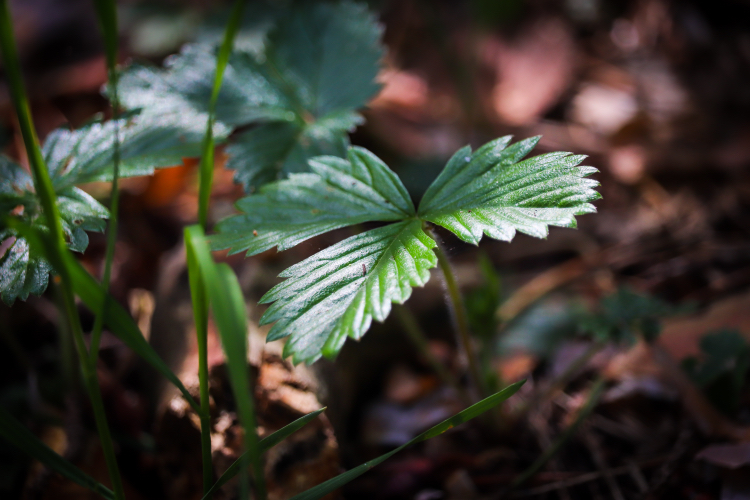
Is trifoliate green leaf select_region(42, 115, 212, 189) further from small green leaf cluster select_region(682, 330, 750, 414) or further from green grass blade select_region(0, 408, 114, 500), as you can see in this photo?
small green leaf cluster select_region(682, 330, 750, 414)

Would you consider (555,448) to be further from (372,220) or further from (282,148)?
(282,148)

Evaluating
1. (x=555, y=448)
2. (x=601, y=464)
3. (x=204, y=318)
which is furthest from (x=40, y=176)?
(x=601, y=464)

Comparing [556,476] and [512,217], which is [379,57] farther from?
[556,476]

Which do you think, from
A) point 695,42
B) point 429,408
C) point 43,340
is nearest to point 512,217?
point 429,408

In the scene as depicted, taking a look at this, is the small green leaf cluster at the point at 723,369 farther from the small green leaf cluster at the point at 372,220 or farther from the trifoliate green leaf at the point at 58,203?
the trifoliate green leaf at the point at 58,203

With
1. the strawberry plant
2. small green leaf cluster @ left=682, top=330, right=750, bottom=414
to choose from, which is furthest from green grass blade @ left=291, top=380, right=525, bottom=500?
small green leaf cluster @ left=682, top=330, right=750, bottom=414

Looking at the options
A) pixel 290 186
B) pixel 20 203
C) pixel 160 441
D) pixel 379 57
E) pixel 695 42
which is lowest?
pixel 160 441
